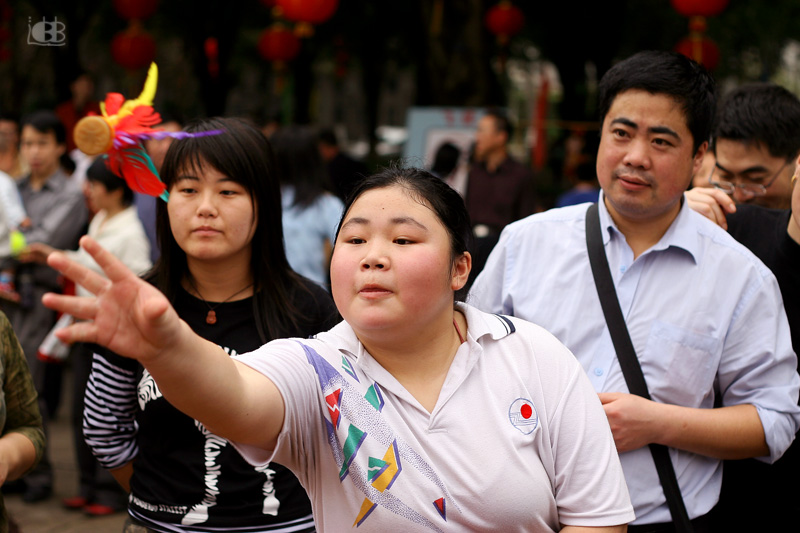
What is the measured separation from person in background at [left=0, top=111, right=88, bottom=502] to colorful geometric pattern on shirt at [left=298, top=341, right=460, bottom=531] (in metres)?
3.88

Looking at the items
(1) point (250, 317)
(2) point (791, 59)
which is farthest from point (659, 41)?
(1) point (250, 317)

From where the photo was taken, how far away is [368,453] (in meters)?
1.61

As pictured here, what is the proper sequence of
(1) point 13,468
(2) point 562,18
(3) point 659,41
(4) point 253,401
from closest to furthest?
(4) point 253,401, (1) point 13,468, (2) point 562,18, (3) point 659,41

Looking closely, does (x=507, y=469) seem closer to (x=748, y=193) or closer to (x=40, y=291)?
(x=748, y=193)

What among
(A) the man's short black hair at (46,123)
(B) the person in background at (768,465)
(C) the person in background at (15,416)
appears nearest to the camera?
(C) the person in background at (15,416)

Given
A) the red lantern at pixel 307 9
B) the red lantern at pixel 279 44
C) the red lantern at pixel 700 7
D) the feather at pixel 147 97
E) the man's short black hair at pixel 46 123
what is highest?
the red lantern at pixel 700 7

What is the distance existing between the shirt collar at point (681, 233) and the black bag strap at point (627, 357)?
0.13 feet

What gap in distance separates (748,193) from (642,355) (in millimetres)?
960

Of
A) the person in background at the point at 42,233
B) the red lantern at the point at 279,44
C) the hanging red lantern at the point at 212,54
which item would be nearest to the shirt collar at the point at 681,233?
the person in background at the point at 42,233

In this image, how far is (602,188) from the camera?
2.41 m

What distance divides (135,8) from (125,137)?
8.68 metres

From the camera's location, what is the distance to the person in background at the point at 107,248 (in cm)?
469

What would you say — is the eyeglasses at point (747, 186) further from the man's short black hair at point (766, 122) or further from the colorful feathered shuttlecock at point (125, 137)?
the colorful feathered shuttlecock at point (125, 137)

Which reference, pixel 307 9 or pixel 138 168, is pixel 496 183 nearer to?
pixel 307 9
